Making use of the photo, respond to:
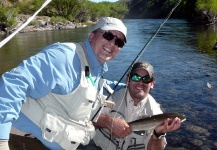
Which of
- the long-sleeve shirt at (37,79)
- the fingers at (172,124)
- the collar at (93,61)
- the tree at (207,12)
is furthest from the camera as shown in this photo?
the tree at (207,12)

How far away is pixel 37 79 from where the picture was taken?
2.93 metres

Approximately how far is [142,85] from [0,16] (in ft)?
230

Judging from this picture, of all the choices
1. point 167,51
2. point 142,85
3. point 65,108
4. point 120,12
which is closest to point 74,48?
point 65,108

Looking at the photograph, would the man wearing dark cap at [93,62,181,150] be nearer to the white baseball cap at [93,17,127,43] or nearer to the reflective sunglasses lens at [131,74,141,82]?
the reflective sunglasses lens at [131,74,141,82]

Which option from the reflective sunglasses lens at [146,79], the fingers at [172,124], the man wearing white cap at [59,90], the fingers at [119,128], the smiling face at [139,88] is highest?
the man wearing white cap at [59,90]

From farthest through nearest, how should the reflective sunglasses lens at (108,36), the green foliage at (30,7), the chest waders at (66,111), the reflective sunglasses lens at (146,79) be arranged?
the green foliage at (30,7), the reflective sunglasses lens at (146,79), the reflective sunglasses lens at (108,36), the chest waders at (66,111)

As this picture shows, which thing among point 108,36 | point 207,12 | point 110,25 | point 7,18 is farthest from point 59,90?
point 207,12

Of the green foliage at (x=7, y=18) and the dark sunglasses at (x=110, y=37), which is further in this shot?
the green foliage at (x=7, y=18)

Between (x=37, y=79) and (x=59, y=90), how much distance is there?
A: 0.47m

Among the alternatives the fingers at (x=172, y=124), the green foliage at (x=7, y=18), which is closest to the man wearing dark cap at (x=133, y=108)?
the fingers at (x=172, y=124)

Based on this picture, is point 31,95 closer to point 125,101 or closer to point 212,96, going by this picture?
point 125,101

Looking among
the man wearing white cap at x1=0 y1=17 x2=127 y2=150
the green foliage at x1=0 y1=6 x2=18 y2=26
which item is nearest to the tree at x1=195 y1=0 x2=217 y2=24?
the green foliage at x1=0 y1=6 x2=18 y2=26

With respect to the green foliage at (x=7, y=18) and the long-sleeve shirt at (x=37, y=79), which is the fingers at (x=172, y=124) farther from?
the green foliage at (x=7, y=18)

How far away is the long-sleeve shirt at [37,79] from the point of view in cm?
270
